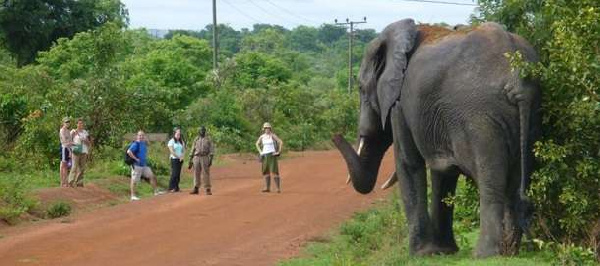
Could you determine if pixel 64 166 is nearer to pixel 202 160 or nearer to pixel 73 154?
pixel 73 154

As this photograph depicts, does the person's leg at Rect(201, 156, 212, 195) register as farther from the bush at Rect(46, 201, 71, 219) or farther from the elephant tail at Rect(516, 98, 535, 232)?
the elephant tail at Rect(516, 98, 535, 232)

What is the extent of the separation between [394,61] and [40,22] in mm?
35637

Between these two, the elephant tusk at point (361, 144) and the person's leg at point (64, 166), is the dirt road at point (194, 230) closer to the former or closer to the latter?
the person's leg at point (64, 166)

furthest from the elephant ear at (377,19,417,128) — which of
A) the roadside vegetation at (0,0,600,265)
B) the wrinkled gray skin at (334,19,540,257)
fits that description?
the roadside vegetation at (0,0,600,265)

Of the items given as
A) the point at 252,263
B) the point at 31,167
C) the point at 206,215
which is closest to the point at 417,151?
the point at 252,263

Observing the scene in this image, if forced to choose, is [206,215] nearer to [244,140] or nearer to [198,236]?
[198,236]

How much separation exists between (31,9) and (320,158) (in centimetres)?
1383

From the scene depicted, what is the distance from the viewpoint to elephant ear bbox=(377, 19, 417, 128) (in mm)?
10055

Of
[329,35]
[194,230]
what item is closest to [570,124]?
[194,230]

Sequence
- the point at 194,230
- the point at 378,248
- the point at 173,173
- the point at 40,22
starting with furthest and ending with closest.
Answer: the point at 40,22
the point at 173,173
the point at 194,230
the point at 378,248

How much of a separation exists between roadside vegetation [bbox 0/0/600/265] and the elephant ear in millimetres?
1102

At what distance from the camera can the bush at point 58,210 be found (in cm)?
1772

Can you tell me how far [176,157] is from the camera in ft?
73.0

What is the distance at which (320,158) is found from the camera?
124ft
